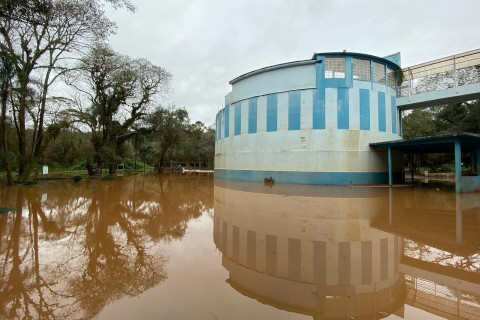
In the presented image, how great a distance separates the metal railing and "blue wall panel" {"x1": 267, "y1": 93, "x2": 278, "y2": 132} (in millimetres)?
9974

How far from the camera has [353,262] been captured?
442 cm

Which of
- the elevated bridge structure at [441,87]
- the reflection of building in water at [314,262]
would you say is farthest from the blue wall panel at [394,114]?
the reflection of building in water at [314,262]

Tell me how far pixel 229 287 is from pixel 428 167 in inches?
1906

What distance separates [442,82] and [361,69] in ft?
19.9

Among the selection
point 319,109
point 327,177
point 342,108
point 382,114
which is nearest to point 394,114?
point 382,114

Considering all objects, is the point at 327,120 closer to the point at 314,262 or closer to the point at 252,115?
the point at 252,115

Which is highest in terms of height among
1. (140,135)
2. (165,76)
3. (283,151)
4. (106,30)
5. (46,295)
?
(165,76)

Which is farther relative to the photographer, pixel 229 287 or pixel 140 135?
pixel 140 135

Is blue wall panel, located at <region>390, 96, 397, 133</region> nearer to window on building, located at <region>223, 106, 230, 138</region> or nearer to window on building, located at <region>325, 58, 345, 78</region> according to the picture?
window on building, located at <region>325, 58, 345, 78</region>

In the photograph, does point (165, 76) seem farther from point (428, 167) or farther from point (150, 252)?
point (428, 167)

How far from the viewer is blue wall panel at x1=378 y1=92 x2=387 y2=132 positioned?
18750 mm

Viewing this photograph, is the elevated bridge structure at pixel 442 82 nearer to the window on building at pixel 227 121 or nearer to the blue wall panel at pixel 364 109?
the blue wall panel at pixel 364 109

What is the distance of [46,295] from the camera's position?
338 cm

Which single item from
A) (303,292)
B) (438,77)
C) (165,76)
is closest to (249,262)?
(303,292)
